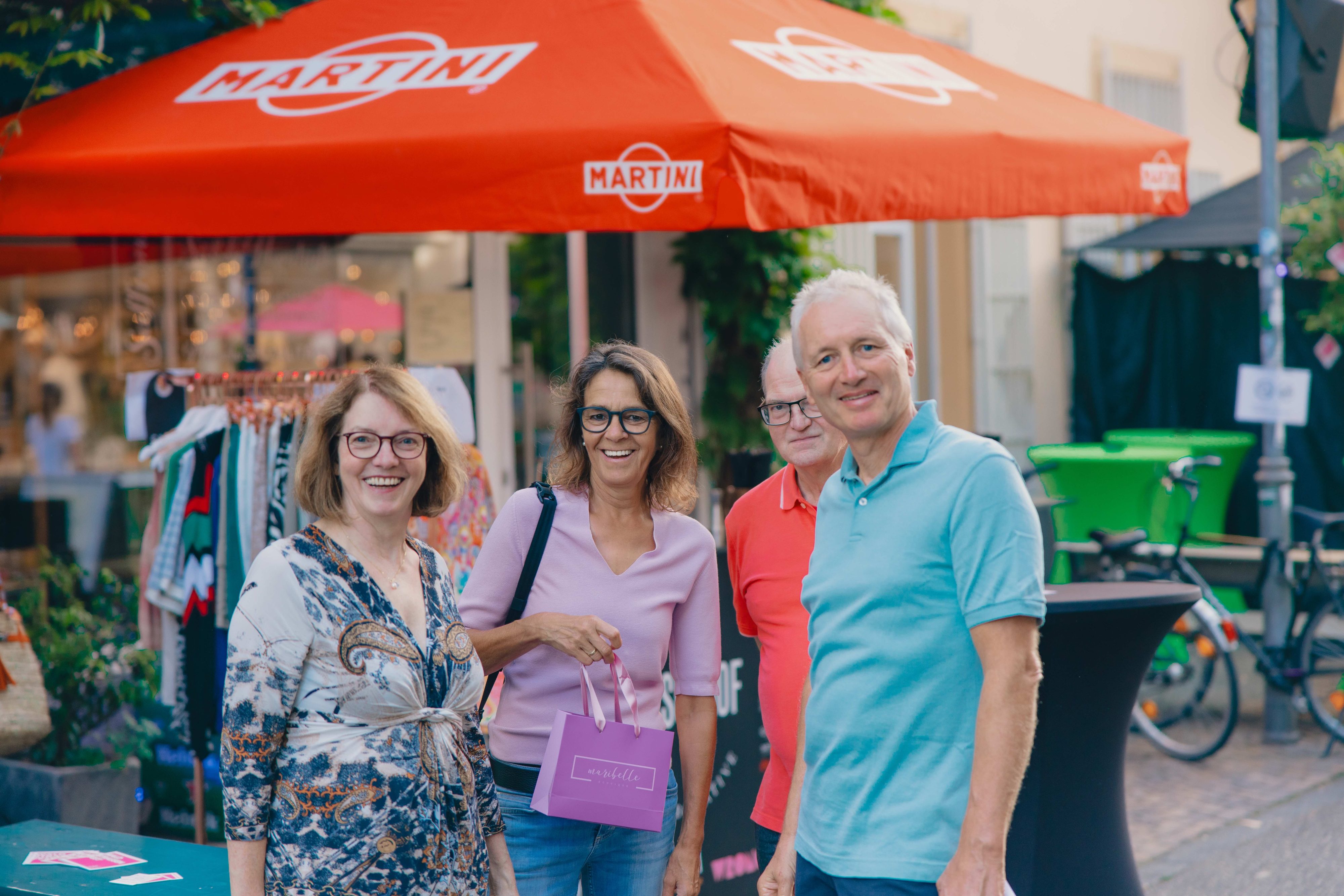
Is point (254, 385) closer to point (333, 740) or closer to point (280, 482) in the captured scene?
point (280, 482)

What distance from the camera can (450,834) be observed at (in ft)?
7.88

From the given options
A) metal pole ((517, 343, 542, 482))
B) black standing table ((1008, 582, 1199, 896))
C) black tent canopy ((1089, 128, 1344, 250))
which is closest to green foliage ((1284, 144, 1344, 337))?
black tent canopy ((1089, 128, 1344, 250))

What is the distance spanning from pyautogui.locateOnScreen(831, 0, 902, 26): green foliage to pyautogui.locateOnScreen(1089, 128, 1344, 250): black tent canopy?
3.17 metres

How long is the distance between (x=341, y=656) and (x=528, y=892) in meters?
0.73

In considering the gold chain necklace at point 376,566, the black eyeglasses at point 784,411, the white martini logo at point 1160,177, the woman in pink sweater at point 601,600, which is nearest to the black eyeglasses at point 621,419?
the woman in pink sweater at point 601,600

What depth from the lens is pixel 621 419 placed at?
2.75 m

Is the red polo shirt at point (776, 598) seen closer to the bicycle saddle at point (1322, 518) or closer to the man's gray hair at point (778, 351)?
the man's gray hair at point (778, 351)

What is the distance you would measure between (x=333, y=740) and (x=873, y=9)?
6.04 m

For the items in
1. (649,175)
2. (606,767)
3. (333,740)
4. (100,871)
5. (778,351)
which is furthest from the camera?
(649,175)

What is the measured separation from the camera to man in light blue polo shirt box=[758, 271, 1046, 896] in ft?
6.84

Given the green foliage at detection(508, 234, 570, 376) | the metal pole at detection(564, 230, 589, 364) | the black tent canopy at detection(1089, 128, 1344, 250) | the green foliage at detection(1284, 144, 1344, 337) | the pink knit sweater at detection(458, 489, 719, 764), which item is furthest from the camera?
the black tent canopy at detection(1089, 128, 1344, 250)

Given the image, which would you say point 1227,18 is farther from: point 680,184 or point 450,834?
point 450,834

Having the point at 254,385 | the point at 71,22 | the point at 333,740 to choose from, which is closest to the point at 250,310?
the point at 71,22

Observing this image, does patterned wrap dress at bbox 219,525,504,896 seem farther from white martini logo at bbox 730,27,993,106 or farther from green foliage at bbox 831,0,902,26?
green foliage at bbox 831,0,902,26
